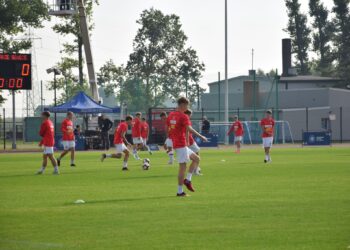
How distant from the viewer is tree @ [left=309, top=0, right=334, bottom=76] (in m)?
128

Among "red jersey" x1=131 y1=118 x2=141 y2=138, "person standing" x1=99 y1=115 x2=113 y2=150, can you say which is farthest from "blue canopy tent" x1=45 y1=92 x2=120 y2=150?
"red jersey" x1=131 y1=118 x2=141 y2=138

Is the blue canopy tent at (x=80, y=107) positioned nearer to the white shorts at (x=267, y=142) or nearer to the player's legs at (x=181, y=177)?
the white shorts at (x=267, y=142)

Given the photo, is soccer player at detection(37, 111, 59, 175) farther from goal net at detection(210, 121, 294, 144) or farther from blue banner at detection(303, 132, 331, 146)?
goal net at detection(210, 121, 294, 144)

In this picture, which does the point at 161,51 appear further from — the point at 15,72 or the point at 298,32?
the point at 15,72

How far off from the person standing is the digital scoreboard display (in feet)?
39.3

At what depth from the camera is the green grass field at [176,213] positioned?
13133 millimetres

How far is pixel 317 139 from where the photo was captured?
68.1 metres

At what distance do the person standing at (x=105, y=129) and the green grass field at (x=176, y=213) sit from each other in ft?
114

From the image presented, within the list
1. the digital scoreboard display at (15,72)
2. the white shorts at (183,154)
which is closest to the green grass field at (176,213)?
the white shorts at (183,154)

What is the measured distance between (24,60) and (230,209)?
35647mm

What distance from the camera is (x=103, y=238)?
1352cm

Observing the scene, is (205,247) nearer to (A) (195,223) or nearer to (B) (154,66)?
(A) (195,223)

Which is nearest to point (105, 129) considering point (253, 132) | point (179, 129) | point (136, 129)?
point (136, 129)

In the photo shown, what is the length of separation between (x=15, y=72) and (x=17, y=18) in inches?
1295
